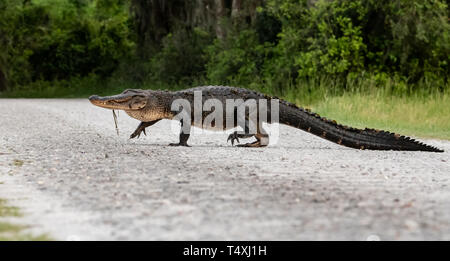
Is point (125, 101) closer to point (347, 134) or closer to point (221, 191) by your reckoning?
point (347, 134)

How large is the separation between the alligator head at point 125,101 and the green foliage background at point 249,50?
33.1 feet

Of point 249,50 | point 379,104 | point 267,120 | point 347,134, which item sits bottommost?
point 379,104

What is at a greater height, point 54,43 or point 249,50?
point 249,50

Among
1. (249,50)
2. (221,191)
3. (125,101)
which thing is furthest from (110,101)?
(249,50)

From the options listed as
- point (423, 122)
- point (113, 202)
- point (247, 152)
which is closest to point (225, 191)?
point (113, 202)

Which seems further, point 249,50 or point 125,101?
point 249,50

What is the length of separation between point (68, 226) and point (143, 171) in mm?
2831

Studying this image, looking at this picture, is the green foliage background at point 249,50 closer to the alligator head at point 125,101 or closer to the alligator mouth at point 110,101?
the alligator head at point 125,101

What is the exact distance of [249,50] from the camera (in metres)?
→ 26.8

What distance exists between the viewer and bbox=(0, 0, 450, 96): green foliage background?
21391mm

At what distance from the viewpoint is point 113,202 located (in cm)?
553

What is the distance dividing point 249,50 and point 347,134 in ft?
54.7

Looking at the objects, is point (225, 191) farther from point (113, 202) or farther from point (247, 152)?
point (247, 152)

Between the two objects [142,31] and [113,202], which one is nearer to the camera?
[113,202]
